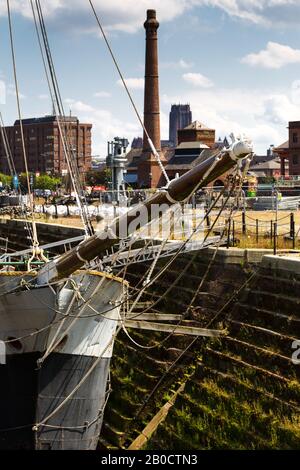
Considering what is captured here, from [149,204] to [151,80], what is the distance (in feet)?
202

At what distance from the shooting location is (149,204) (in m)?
11.0

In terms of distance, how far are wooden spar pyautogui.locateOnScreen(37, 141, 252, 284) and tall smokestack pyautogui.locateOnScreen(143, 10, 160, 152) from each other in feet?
192

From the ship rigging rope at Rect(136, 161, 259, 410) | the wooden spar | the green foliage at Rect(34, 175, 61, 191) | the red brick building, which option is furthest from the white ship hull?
the green foliage at Rect(34, 175, 61, 191)

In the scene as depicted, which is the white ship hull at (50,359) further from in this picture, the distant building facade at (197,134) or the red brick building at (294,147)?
the distant building facade at (197,134)

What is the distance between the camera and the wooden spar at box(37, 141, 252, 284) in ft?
32.2

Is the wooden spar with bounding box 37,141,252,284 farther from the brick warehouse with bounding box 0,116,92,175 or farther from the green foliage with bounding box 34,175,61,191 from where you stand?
the brick warehouse with bounding box 0,116,92,175

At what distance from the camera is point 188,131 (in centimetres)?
8381

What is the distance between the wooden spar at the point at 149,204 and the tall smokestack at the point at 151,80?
58.5 meters

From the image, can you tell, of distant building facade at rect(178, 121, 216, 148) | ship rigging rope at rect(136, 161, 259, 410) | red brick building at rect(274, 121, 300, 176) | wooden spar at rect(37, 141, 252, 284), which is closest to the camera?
wooden spar at rect(37, 141, 252, 284)

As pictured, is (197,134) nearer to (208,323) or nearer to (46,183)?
(46,183)

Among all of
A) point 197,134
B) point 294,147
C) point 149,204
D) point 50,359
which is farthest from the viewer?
point 197,134

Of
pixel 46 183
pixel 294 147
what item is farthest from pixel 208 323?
pixel 46 183

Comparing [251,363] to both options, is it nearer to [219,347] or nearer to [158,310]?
[219,347]

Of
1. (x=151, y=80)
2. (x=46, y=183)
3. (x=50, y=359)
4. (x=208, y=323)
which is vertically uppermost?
(x=151, y=80)
